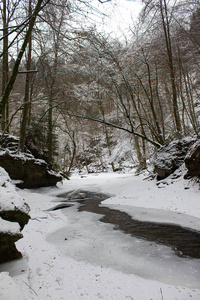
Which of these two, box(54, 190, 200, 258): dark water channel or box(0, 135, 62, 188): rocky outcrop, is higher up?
box(0, 135, 62, 188): rocky outcrop

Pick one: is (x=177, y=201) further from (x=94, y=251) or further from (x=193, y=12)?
(x=193, y=12)

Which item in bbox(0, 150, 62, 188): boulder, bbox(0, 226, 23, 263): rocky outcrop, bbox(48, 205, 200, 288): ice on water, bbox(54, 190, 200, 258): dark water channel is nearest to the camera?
bbox(0, 226, 23, 263): rocky outcrop

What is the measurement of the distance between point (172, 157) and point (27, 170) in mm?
7370

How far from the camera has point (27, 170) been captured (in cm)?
930

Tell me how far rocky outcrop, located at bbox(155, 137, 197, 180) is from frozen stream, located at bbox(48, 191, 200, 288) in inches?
160

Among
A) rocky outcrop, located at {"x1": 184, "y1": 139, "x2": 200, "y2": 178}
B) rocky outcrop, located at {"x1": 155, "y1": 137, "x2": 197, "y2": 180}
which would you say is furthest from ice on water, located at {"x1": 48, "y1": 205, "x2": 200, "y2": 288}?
rocky outcrop, located at {"x1": 155, "y1": 137, "x2": 197, "y2": 180}

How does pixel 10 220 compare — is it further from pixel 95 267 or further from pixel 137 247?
pixel 137 247

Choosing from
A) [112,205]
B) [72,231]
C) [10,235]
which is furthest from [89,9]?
[112,205]

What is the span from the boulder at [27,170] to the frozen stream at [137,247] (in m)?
5.35

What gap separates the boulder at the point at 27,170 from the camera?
843 centimetres

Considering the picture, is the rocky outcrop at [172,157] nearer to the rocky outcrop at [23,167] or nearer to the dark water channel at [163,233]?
the dark water channel at [163,233]

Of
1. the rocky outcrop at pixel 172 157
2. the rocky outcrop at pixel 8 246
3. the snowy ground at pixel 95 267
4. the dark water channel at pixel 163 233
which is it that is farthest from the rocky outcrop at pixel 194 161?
the rocky outcrop at pixel 8 246

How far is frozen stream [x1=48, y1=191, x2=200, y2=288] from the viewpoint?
2264 mm

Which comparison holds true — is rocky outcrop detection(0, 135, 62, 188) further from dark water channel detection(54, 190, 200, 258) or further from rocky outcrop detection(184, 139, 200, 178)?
rocky outcrop detection(184, 139, 200, 178)
